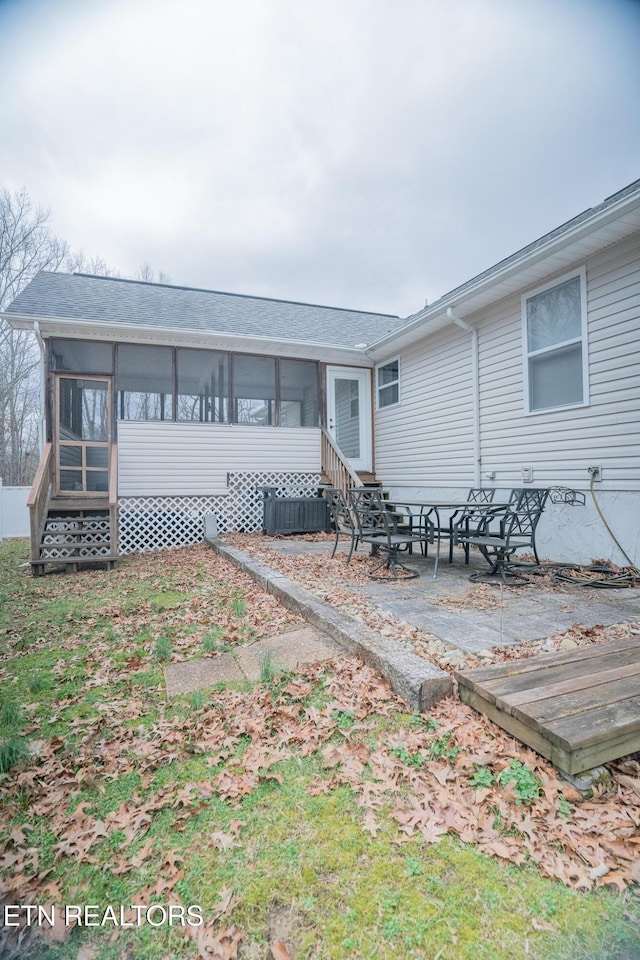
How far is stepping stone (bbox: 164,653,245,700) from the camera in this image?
2.87 m

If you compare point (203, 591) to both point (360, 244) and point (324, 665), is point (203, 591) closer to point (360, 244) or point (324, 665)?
point (324, 665)


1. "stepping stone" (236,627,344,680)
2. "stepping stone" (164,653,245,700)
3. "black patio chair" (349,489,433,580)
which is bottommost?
"stepping stone" (164,653,245,700)

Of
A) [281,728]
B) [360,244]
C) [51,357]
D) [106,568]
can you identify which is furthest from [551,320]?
[360,244]

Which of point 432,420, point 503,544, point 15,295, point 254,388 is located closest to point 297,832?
point 503,544

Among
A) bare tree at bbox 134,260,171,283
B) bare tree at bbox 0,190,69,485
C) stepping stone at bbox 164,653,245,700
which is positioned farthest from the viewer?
bare tree at bbox 134,260,171,283

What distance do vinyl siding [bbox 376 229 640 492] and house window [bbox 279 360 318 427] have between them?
5.20ft

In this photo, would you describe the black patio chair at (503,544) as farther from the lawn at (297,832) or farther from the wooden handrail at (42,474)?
the wooden handrail at (42,474)

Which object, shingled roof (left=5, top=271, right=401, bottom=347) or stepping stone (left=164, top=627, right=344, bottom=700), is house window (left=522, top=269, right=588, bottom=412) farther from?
stepping stone (left=164, top=627, right=344, bottom=700)

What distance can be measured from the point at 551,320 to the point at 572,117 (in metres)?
2.18

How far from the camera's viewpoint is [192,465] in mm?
9023

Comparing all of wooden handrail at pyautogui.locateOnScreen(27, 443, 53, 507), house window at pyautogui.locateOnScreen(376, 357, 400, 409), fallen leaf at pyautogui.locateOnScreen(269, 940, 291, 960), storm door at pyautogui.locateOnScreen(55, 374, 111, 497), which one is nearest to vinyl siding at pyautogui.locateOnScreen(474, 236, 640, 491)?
house window at pyautogui.locateOnScreen(376, 357, 400, 409)

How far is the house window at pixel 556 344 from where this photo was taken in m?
5.73

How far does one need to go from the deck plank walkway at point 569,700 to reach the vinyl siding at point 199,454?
24.2ft

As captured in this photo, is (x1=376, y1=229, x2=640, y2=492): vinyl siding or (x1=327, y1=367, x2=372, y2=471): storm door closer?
(x1=376, y1=229, x2=640, y2=492): vinyl siding
